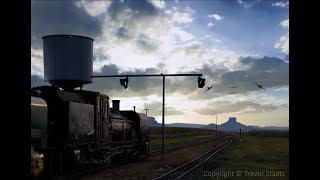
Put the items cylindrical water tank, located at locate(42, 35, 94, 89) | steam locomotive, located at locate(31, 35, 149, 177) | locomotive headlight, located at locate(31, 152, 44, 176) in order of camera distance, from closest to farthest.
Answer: locomotive headlight, located at locate(31, 152, 44, 176) → steam locomotive, located at locate(31, 35, 149, 177) → cylindrical water tank, located at locate(42, 35, 94, 89)

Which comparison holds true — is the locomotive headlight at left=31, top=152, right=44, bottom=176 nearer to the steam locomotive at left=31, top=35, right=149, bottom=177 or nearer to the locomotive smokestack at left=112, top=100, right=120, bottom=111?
the steam locomotive at left=31, top=35, right=149, bottom=177

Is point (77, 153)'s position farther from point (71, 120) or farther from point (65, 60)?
point (65, 60)

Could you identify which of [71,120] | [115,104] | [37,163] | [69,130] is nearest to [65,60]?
[71,120]

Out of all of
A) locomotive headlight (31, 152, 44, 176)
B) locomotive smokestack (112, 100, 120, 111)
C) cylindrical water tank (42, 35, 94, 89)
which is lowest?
locomotive headlight (31, 152, 44, 176)

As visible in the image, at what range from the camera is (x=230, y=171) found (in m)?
21.8

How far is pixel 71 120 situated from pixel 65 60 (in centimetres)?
550

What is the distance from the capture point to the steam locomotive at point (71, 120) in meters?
15.8

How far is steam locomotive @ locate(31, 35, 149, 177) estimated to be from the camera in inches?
622

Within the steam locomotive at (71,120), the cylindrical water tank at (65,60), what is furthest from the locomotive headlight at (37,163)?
the cylindrical water tank at (65,60)

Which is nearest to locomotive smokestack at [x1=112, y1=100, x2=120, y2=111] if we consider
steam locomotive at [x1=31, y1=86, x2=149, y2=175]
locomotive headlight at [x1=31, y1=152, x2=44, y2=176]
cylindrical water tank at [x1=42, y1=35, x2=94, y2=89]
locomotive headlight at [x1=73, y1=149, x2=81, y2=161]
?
steam locomotive at [x1=31, y1=86, x2=149, y2=175]

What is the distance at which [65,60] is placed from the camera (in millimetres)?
21906

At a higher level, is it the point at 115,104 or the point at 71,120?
the point at 115,104
